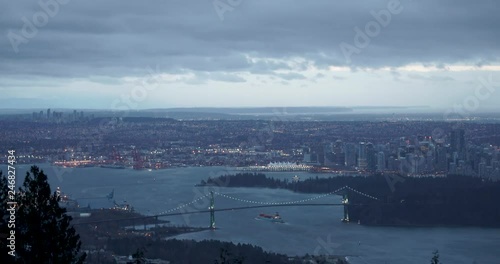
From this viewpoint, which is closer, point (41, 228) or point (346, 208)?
point (41, 228)

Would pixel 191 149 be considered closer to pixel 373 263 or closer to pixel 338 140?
pixel 338 140

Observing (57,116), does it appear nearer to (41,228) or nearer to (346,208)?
(346,208)

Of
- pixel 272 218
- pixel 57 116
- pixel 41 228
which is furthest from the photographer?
pixel 57 116

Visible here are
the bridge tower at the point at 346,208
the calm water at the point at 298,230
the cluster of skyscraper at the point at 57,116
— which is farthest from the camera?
the cluster of skyscraper at the point at 57,116

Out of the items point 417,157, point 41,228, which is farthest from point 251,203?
point 41,228

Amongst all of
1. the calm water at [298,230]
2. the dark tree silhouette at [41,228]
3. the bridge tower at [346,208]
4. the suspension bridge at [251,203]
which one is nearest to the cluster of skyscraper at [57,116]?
the calm water at [298,230]

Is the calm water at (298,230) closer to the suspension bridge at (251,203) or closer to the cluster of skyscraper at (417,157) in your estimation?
the suspension bridge at (251,203)

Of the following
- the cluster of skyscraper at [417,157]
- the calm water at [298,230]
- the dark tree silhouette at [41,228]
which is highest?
the dark tree silhouette at [41,228]

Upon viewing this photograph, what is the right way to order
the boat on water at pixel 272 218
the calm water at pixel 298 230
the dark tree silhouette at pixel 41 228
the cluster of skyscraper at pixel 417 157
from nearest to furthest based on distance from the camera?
1. the dark tree silhouette at pixel 41 228
2. the calm water at pixel 298 230
3. the boat on water at pixel 272 218
4. the cluster of skyscraper at pixel 417 157
